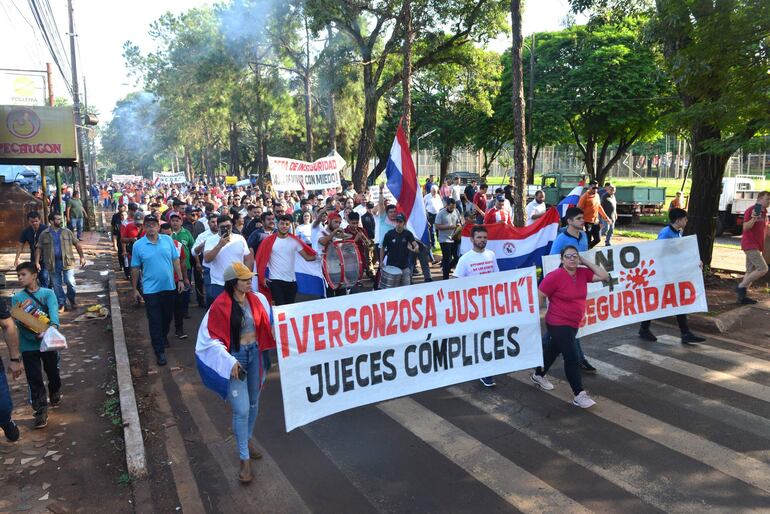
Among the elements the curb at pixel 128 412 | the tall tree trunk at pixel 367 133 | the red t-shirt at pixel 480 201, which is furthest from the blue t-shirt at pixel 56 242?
the tall tree trunk at pixel 367 133

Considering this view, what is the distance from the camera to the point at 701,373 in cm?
720

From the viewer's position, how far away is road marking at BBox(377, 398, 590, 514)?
4539 mm

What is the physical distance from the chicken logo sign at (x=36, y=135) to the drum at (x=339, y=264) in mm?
10174

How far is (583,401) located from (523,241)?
14.6ft

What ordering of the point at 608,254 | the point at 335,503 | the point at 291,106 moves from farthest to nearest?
the point at 291,106 < the point at 608,254 < the point at 335,503

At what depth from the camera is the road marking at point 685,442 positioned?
4.88 meters

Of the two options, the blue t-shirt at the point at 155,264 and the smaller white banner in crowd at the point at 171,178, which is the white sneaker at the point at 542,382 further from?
the smaller white banner in crowd at the point at 171,178

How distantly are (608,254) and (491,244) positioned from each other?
9.66 ft

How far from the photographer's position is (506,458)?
5.22 meters

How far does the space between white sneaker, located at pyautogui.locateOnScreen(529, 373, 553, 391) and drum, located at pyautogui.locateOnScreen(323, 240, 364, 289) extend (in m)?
3.62

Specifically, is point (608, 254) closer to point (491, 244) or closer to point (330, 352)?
point (491, 244)

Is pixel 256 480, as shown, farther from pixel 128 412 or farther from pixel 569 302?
pixel 569 302

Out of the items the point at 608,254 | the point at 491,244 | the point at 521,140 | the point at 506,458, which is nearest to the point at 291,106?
the point at 521,140

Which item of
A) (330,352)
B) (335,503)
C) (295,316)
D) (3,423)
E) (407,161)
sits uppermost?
(407,161)
